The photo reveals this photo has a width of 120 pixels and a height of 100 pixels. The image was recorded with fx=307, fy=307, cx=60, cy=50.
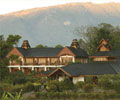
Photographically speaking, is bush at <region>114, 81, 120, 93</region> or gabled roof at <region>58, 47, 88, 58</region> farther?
gabled roof at <region>58, 47, 88, 58</region>

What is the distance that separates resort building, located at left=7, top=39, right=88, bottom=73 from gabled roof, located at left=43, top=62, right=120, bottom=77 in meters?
21.8

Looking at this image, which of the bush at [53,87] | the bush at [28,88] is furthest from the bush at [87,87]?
the bush at [28,88]

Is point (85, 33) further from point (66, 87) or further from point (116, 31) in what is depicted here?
point (66, 87)

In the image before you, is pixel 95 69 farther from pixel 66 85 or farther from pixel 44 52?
pixel 44 52

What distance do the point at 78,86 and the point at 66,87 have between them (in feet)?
7.26

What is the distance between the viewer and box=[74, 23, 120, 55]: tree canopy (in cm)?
8950

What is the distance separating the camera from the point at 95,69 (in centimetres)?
5634

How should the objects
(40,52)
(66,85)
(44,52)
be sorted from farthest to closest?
(40,52)
(44,52)
(66,85)

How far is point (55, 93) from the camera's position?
44.8 meters

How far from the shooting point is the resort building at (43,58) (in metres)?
81.4

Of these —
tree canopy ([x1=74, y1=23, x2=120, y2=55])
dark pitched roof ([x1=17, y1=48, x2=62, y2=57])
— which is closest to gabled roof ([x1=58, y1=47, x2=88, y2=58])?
dark pitched roof ([x1=17, y1=48, x2=62, y2=57])

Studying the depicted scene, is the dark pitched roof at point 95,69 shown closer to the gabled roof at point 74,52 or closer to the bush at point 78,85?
the bush at point 78,85

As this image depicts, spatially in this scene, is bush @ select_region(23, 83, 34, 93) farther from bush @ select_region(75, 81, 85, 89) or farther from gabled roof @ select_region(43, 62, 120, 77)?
bush @ select_region(75, 81, 85, 89)

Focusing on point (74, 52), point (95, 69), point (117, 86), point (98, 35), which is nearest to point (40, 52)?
point (74, 52)
